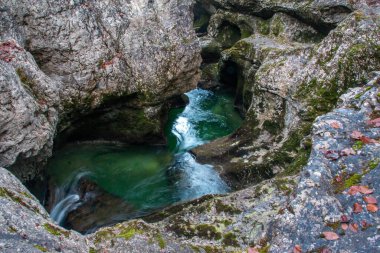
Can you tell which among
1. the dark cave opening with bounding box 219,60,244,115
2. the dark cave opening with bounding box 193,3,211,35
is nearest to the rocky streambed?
the dark cave opening with bounding box 219,60,244,115

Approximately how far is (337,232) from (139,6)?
9631 mm

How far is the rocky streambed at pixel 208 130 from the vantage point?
4973 mm

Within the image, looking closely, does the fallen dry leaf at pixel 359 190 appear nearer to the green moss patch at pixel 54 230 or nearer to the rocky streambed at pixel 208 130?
the rocky streambed at pixel 208 130

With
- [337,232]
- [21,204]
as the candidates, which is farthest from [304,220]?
[21,204]

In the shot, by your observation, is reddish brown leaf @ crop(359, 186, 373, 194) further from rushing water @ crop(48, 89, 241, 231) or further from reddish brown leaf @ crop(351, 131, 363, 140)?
rushing water @ crop(48, 89, 241, 231)

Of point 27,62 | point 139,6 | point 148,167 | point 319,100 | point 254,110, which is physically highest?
point 139,6

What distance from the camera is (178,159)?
12125 millimetres

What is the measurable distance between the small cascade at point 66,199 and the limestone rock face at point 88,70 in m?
1.25

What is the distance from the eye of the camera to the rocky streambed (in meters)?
4.97

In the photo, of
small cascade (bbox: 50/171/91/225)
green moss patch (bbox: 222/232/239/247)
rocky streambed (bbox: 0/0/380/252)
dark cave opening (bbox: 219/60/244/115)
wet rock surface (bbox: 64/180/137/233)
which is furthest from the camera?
dark cave opening (bbox: 219/60/244/115)

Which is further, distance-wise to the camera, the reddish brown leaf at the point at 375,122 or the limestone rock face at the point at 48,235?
the reddish brown leaf at the point at 375,122

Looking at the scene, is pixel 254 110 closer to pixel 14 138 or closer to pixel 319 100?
pixel 319 100

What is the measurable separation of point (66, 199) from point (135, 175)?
2113 mm

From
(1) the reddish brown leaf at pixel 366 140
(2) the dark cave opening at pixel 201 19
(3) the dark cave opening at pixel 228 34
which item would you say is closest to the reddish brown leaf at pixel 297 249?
(1) the reddish brown leaf at pixel 366 140
